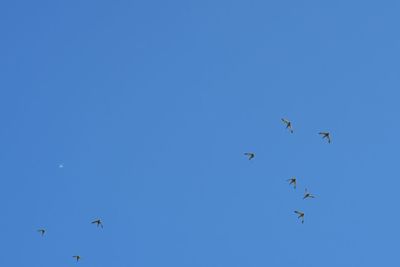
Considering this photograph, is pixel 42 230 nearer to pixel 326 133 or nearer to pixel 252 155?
pixel 252 155

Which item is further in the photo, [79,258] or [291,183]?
[79,258]

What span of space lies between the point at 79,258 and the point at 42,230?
622 cm

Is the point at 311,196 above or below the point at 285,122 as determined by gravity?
below

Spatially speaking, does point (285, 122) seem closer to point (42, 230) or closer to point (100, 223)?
point (100, 223)

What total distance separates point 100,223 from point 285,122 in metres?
27.9

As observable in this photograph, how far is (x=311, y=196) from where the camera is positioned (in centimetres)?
9725

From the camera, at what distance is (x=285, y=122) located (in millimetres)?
93188

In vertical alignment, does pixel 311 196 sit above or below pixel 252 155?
below

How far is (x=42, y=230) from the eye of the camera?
95625 mm

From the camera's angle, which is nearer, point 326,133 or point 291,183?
point 291,183

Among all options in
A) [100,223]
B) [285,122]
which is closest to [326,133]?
[285,122]

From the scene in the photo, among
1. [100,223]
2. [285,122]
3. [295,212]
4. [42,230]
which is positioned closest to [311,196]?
[295,212]

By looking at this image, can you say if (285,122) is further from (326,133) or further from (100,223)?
(100,223)

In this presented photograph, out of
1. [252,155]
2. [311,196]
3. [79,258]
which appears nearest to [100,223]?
[79,258]
